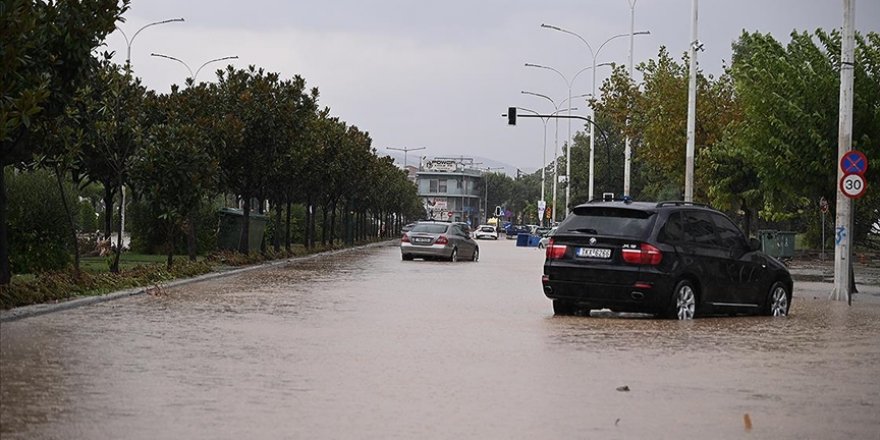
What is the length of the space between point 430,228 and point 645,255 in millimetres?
28956

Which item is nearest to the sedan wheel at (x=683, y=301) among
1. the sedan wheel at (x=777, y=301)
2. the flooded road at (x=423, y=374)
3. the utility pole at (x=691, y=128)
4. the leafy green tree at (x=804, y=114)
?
the flooded road at (x=423, y=374)

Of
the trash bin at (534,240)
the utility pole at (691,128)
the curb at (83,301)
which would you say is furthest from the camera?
the trash bin at (534,240)

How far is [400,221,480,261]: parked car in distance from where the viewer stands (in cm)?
4641

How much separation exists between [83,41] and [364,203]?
63.4m

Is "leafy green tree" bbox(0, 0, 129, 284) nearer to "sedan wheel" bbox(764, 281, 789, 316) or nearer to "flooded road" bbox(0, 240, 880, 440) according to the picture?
"flooded road" bbox(0, 240, 880, 440)

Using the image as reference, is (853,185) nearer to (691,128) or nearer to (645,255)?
(645,255)

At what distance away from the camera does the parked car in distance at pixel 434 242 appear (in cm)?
4641

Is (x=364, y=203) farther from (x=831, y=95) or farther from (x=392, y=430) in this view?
(x=392, y=430)

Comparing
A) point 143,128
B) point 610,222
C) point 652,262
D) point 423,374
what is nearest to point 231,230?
point 143,128

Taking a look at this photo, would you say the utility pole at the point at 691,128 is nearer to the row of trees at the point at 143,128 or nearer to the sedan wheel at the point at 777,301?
the row of trees at the point at 143,128

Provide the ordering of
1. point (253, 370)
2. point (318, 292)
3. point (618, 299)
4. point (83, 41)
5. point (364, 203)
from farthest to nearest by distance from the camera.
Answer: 1. point (364, 203)
2. point (318, 292)
3. point (83, 41)
4. point (618, 299)
5. point (253, 370)

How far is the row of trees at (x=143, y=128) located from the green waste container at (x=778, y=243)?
16.2 meters

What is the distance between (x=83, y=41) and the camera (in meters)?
20.0

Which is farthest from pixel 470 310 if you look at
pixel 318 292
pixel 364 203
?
pixel 364 203
